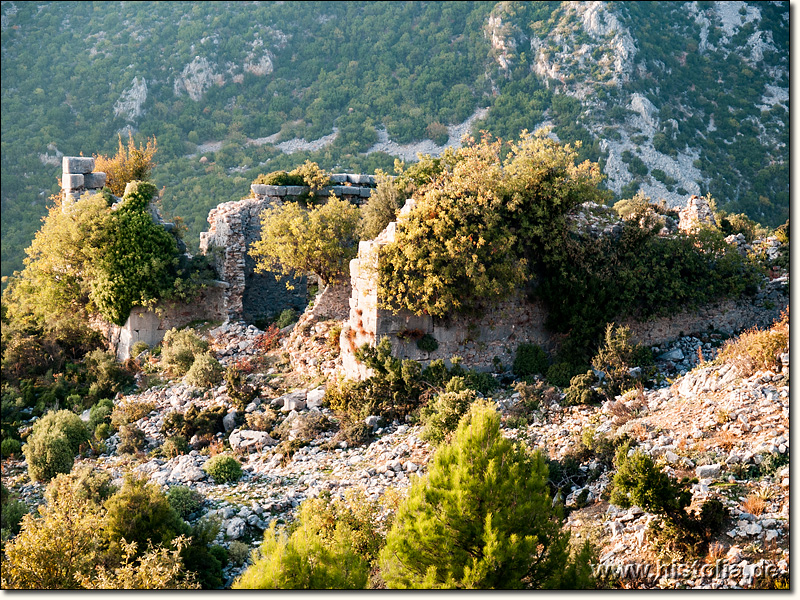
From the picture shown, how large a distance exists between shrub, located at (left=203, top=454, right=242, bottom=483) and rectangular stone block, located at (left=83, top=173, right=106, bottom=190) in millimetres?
11691

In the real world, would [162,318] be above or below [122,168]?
below

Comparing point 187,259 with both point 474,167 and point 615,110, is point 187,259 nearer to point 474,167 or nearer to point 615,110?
point 474,167

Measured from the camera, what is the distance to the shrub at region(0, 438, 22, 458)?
1648cm

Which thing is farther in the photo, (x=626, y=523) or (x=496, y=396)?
(x=496, y=396)

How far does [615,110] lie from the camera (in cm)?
3784

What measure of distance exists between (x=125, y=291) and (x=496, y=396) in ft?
33.4

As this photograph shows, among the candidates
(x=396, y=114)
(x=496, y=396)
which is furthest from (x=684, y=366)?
(x=396, y=114)

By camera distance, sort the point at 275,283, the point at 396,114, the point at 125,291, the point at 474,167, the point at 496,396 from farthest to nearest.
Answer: the point at 396,114
the point at 275,283
the point at 125,291
the point at 474,167
the point at 496,396

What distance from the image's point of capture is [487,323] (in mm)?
15477

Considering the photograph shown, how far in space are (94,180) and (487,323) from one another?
12738 mm

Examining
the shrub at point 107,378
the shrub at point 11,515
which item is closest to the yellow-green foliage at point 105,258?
the shrub at point 107,378

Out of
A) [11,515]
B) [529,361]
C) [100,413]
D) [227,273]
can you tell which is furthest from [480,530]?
[227,273]

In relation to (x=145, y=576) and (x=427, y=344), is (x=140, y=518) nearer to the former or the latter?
(x=145, y=576)

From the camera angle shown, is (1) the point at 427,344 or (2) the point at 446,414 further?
(1) the point at 427,344
